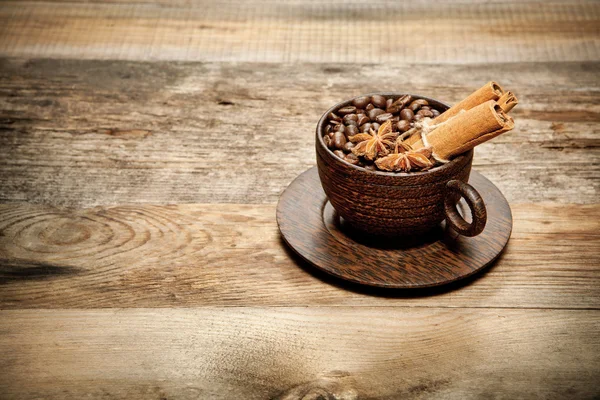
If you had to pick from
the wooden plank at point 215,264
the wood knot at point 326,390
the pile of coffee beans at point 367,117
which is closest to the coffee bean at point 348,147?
the pile of coffee beans at point 367,117

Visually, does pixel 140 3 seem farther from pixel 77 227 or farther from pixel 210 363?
pixel 210 363

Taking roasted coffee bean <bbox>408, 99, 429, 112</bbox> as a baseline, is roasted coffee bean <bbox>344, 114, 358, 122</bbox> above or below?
below

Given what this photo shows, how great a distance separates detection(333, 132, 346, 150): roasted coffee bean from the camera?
1.04 meters

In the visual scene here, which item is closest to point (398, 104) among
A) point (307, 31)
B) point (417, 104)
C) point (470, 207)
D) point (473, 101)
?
point (417, 104)

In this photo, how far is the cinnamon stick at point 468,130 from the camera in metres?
0.98

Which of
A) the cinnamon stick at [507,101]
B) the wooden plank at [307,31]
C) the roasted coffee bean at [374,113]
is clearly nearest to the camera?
the cinnamon stick at [507,101]

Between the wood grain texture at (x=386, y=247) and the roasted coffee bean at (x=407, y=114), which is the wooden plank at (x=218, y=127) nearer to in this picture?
the wood grain texture at (x=386, y=247)

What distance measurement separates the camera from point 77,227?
122cm

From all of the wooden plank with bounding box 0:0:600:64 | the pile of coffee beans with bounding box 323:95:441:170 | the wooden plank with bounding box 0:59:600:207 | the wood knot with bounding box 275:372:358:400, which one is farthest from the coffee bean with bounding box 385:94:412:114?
the wooden plank with bounding box 0:0:600:64

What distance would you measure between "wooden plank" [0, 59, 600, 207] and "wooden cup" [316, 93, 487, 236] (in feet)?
0.91

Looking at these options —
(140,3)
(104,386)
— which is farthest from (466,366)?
(140,3)

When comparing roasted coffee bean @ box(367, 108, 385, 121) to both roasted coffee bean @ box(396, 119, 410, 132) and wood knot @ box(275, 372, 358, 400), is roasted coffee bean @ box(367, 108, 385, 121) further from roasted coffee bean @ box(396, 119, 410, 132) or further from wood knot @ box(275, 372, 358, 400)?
wood knot @ box(275, 372, 358, 400)

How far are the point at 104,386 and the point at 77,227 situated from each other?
0.40 meters

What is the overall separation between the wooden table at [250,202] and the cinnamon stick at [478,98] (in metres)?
0.28
